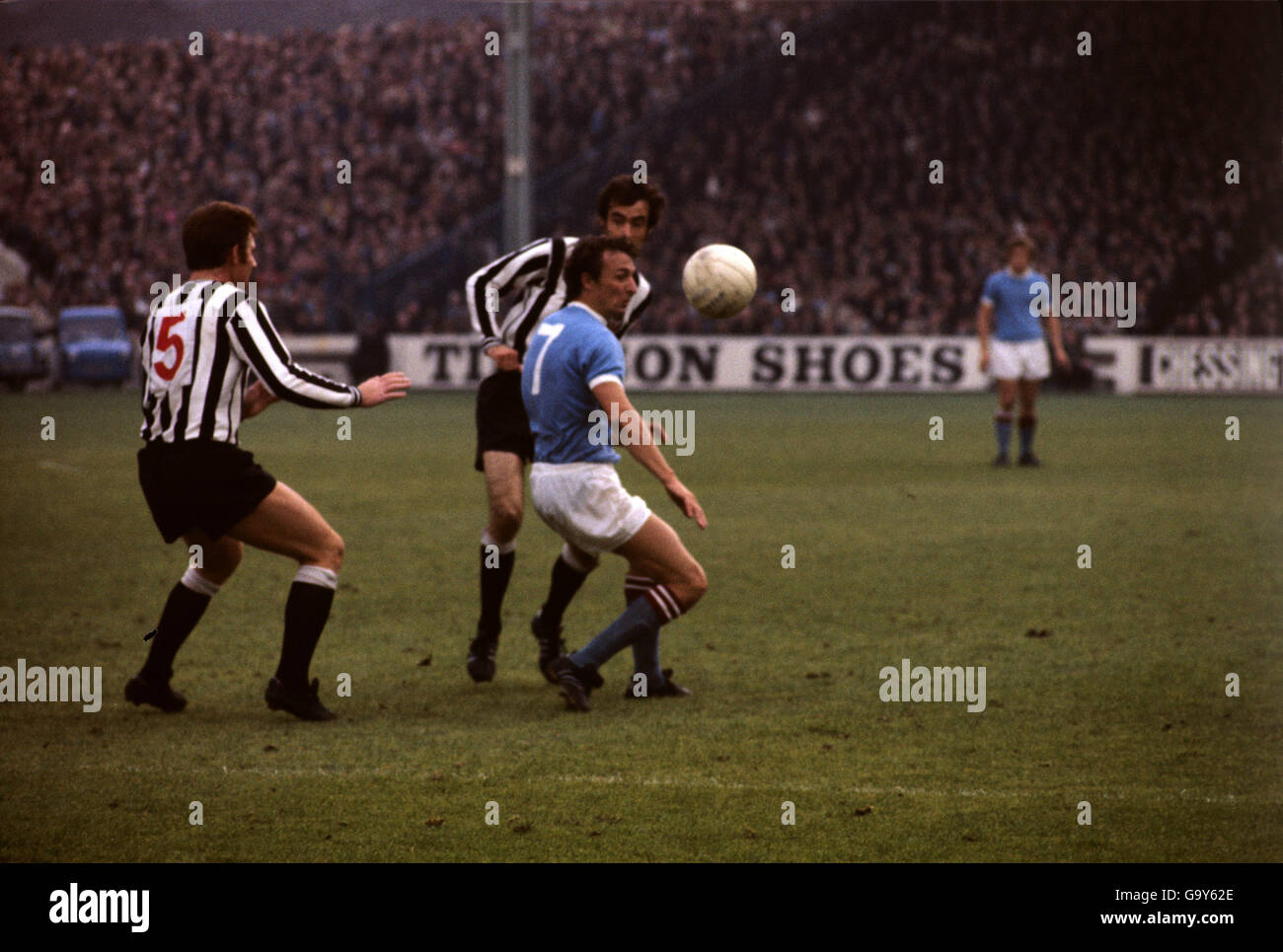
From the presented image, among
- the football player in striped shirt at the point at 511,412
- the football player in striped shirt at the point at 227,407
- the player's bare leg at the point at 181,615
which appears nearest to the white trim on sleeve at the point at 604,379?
the football player in striped shirt at the point at 227,407

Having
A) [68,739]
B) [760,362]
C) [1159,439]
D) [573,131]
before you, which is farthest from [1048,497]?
[573,131]

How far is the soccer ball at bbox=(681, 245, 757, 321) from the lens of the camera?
277 inches

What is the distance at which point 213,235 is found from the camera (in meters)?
6.02

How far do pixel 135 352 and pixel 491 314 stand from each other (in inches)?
1001

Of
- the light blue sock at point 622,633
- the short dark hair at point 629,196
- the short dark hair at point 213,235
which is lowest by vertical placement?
the light blue sock at point 622,633

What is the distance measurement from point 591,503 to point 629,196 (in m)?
1.40

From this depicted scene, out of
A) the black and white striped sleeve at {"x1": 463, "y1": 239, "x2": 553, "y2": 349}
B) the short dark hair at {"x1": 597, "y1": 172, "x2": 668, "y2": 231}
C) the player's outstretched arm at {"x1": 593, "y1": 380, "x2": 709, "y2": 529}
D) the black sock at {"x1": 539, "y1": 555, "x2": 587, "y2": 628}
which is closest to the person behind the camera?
the player's outstretched arm at {"x1": 593, "y1": 380, "x2": 709, "y2": 529}

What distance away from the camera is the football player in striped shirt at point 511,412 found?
7.14m

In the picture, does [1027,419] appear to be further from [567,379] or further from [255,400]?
[255,400]

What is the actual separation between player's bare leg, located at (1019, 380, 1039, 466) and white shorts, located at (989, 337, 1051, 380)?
10 cm

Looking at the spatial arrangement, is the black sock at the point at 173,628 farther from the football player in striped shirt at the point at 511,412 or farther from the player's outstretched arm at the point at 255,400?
the football player in striped shirt at the point at 511,412

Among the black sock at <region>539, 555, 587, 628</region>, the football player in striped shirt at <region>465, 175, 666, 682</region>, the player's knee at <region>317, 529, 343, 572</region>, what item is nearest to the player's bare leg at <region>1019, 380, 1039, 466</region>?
the football player in striped shirt at <region>465, 175, 666, 682</region>

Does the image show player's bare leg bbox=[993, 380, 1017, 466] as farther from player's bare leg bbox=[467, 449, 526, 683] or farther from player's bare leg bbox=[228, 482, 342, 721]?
player's bare leg bbox=[228, 482, 342, 721]

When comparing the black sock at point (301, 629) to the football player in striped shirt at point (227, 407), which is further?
the black sock at point (301, 629)
